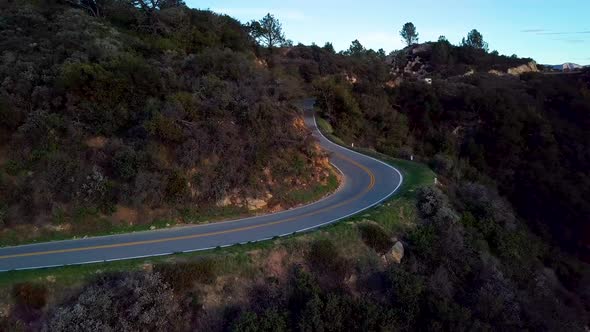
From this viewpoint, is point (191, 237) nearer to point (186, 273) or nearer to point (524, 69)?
point (186, 273)

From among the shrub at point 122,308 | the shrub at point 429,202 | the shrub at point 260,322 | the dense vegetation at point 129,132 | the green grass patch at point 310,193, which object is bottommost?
the shrub at point 260,322

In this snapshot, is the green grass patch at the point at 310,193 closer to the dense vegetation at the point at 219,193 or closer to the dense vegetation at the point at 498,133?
the dense vegetation at the point at 219,193

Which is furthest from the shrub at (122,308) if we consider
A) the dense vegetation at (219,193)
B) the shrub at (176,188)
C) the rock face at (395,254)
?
the rock face at (395,254)

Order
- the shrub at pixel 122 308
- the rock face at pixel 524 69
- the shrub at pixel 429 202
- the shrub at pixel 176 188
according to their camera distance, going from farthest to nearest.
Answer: the rock face at pixel 524 69, the shrub at pixel 429 202, the shrub at pixel 176 188, the shrub at pixel 122 308

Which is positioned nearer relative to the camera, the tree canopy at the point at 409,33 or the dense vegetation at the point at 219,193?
the dense vegetation at the point at 219,193

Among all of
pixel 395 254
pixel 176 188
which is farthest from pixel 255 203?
pixel 395 254

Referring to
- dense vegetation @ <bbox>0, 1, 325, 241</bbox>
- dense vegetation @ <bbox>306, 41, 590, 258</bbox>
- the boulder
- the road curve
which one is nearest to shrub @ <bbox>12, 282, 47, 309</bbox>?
the road curve

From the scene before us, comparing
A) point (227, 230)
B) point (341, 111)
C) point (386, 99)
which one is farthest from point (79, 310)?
point (386, 99)

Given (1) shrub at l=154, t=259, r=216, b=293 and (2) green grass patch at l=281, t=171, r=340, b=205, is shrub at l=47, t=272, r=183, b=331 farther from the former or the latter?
(2) green grass patch at l=281, t=171, r=340, b=205

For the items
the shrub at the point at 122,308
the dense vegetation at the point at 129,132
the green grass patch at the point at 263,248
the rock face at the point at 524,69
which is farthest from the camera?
the rock face at the point at 524,69
